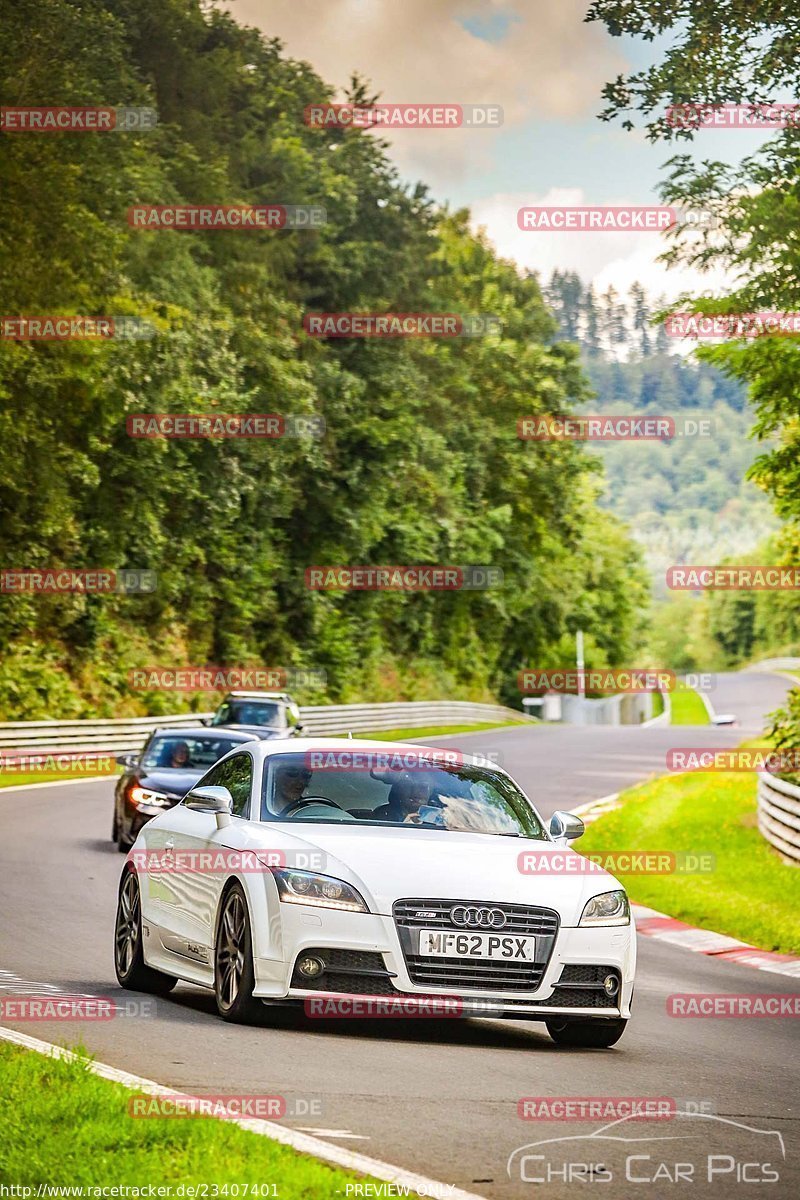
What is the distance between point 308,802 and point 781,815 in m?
13.6

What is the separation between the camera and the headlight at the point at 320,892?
8906mm

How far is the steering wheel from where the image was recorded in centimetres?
994

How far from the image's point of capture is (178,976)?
33.6ft

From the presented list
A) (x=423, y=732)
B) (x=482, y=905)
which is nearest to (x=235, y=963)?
(x=482, y=905)

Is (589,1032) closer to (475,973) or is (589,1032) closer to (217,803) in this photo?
(475,973)

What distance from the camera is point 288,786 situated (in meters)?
10.1

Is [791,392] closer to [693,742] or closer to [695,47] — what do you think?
[695,47]

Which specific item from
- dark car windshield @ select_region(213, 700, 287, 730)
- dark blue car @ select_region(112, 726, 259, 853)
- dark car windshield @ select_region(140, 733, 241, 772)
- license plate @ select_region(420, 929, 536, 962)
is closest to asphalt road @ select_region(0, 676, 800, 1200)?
license plate @ select_region(420, 929, 536, 962)

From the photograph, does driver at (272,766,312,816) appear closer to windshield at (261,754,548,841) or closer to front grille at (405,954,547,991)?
windshield at (261,754,548,841)

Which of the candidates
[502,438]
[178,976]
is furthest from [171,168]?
[178,976]

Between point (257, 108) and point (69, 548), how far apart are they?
61.2ft

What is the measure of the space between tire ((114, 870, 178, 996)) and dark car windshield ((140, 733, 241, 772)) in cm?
883

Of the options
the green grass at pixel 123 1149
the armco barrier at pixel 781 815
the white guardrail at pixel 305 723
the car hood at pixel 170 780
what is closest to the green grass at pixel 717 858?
the armco barrier at pixel 781 815

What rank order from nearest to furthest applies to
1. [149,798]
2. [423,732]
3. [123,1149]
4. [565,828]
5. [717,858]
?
[123,1149] < [565,828] < [149,798] < [717,858] < [423,732]
